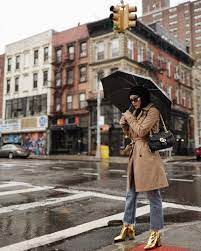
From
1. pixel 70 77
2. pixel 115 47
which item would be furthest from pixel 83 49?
pixel 115 47

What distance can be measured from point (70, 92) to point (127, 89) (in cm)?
3441

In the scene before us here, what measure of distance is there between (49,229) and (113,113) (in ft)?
98.1

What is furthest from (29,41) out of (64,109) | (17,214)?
(17,214)

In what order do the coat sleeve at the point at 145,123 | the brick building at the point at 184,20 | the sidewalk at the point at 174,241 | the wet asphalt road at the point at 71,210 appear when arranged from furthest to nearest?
the brick building at the point at 184,20, the wet asphalt road at the point at 71,210, the coat sleeve at the point at 145,123, the sidewalk at the point at 174,241

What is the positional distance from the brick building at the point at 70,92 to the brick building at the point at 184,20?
76554 millimetres

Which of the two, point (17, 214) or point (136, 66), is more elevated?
point (136, 66)

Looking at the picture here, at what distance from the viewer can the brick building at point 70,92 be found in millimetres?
37812

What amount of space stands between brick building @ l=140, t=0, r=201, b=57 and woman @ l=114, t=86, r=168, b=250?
4321 inches

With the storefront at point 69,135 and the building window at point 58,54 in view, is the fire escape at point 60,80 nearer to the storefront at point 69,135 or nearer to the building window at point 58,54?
the building window at point 58,54

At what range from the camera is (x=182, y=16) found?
117 m

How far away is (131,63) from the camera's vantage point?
3600 centimetres

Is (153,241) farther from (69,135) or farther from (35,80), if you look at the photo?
(35,80)

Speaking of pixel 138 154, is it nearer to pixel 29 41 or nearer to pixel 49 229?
pixel 49 229

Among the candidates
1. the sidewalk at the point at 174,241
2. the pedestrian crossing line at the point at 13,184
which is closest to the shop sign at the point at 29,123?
the pedestrian crossing line at the point at 13,184
